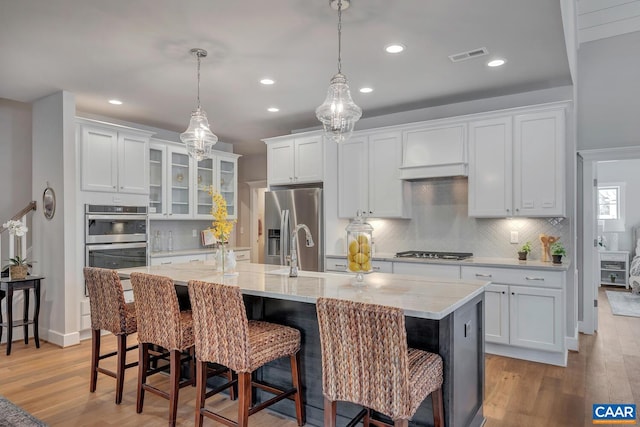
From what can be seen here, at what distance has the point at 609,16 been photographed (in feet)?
15.6

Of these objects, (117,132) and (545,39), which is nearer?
(545,39)

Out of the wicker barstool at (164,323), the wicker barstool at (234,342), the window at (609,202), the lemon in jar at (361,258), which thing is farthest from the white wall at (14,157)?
the window at (609,202)

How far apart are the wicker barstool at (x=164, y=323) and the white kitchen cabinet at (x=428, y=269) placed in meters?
2.47

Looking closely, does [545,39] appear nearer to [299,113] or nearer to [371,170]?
[371,170]

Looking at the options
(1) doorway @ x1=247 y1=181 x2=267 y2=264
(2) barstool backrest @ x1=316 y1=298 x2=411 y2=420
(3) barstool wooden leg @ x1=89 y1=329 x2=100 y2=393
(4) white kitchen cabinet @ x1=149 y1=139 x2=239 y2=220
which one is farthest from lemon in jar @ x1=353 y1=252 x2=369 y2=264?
(1) doorway @ x1=247 y1=181 x2=267 y2=264

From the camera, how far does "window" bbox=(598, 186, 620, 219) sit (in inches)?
324

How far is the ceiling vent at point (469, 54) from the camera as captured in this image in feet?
10.8

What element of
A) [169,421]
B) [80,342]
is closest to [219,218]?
[169,421]

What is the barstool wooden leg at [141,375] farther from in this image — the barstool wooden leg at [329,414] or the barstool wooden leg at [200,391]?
the barstool wooden leg at [329,414]

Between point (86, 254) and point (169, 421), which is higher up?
point (86, 254)

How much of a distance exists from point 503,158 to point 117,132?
4395 millimetres

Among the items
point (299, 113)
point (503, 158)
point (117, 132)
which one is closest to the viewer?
point (503, 158)

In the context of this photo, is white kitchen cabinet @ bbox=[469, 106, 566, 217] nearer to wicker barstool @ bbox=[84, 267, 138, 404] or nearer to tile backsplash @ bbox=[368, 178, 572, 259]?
tile backsplash @ bbox=[368, 178, 572, 259]

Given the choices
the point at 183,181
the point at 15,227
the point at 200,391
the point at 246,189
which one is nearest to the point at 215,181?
the point at 183,181
